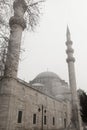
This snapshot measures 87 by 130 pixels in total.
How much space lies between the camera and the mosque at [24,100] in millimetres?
10891

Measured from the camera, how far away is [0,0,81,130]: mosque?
10.9 metres

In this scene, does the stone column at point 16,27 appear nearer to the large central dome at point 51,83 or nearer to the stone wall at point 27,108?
the stone wall at point 27,108

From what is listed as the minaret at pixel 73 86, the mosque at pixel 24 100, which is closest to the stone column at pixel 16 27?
the mosque at pixel 24 100

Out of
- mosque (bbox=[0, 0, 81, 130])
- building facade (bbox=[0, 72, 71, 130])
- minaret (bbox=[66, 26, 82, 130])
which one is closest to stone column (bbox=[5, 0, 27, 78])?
mosque (bbox=[0, 0, 81, 130])

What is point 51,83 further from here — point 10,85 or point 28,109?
point 10,85

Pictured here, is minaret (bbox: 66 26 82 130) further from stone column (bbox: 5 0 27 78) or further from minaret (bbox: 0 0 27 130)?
stone column (bbox: 5 0 27 78)

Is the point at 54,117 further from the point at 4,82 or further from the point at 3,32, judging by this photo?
the point at 3,32

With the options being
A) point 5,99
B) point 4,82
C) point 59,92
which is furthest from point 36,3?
point 59,92

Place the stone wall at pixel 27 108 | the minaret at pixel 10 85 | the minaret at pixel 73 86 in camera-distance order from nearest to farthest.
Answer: the minaret at pixel 10 85 → the stone wall at pixel 27 108 → the minaret at pixel 73 86

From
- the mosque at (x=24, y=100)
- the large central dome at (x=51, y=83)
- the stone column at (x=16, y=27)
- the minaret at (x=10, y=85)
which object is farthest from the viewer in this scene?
the large central dome at (x=51, y=83)

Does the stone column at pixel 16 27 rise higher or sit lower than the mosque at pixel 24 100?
higher

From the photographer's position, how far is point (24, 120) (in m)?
15.8

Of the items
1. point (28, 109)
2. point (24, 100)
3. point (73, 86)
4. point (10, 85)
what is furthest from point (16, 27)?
point (73, 86)

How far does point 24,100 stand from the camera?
53.9 ft
